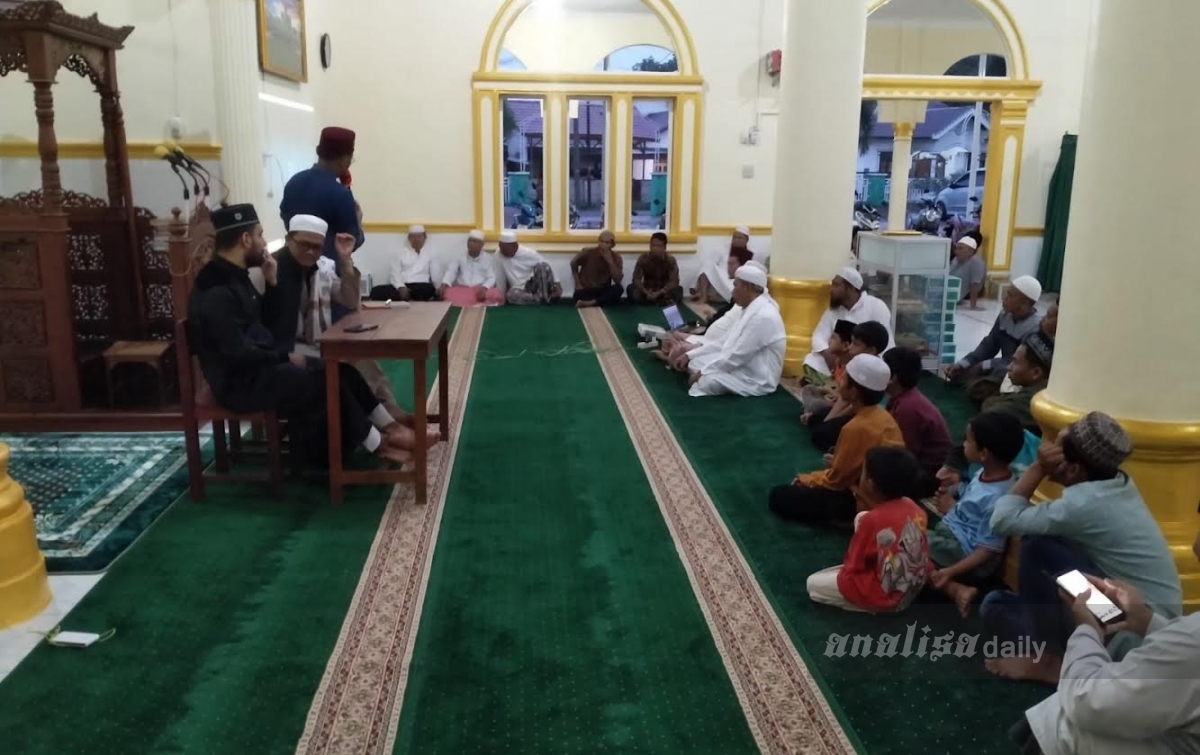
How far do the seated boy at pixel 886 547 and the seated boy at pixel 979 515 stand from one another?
0.11 meters

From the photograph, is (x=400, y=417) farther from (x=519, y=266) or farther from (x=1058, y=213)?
(x=1058, y=213)

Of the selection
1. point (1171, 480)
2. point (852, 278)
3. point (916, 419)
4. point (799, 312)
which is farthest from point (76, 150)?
point (1171, 480)

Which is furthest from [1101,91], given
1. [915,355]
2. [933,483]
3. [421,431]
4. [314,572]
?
[314,572]

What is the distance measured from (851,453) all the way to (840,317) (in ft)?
7.51

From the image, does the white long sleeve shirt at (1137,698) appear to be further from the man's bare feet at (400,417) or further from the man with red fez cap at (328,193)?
the man with red fez cap at (328,193)

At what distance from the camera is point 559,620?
9.18 ft

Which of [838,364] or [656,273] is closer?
[838,364]

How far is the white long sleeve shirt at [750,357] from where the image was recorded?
541 centimetres

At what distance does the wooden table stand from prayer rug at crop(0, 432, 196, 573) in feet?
2.23

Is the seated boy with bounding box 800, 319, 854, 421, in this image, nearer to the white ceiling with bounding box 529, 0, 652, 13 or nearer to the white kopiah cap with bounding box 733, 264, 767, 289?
the white kopiah cap with bounding box 733, 264, 767, 289

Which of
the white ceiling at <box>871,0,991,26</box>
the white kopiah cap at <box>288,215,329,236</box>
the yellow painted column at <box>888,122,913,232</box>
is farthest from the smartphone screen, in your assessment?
the white ceiling at <box>871,0,991,26</box>

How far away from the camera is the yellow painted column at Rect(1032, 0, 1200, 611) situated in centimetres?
252

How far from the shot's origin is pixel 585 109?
9328mm

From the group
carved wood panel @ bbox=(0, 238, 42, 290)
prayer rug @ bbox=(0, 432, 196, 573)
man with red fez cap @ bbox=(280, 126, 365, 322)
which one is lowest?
prayer rug @ bbox=(0, 432, 196, 573)
